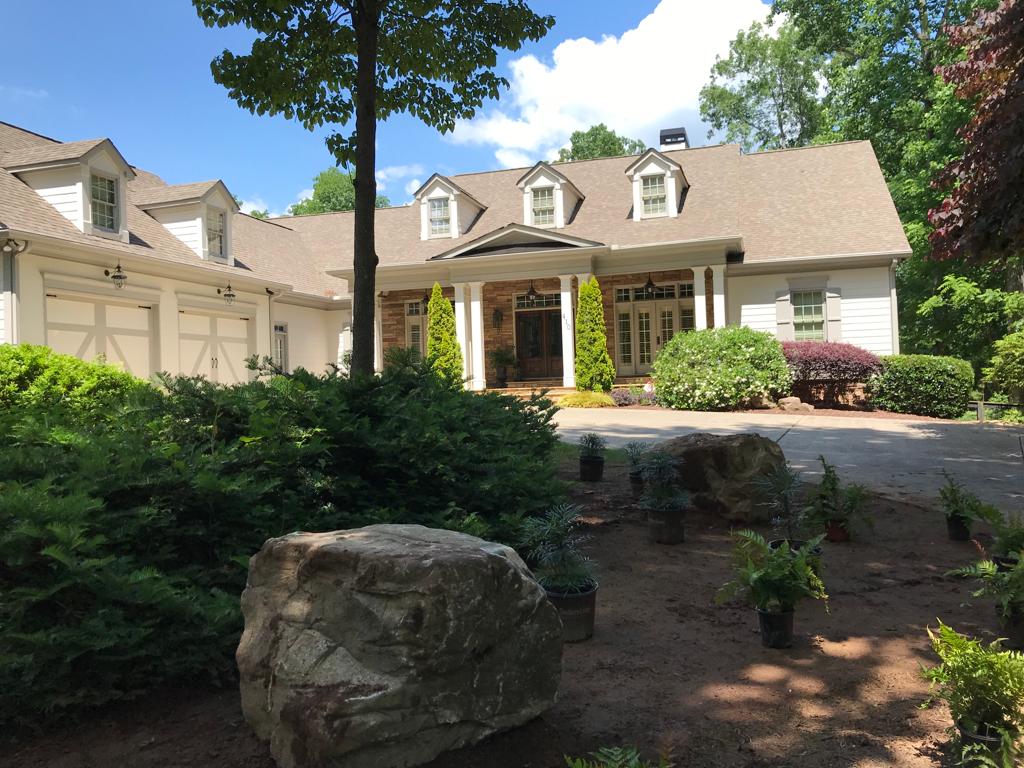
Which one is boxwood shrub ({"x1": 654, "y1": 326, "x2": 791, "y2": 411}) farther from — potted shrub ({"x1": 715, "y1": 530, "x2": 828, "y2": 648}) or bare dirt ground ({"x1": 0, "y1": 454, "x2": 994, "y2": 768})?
potted shrub ({"x1": 715, "y1": 530, "x2": 828, "y2": 648})

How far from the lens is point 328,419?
13.6 feet

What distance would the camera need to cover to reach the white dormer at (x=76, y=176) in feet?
45.9

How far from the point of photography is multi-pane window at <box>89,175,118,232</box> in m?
14.6

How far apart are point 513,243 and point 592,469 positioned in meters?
13.2

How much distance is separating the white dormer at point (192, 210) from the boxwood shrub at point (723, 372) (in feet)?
38.1

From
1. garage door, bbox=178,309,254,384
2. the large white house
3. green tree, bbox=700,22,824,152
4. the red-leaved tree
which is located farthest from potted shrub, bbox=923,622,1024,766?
green tree, bbox=700,22,824,152

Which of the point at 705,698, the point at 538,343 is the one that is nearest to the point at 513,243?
the point at 538,343

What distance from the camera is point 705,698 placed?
2.90 metres

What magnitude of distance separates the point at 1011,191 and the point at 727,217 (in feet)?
42.4

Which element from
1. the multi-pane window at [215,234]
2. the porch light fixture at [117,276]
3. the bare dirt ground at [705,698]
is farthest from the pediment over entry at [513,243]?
the bare dirt ground at [705,698]

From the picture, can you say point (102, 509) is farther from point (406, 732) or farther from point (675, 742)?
point (675, 742)

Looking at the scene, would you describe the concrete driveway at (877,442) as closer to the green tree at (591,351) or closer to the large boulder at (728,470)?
the large boulder at (728,470)

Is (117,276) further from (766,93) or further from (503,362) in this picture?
(766,93)

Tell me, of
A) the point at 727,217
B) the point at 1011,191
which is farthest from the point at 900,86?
the point at 1011,191
